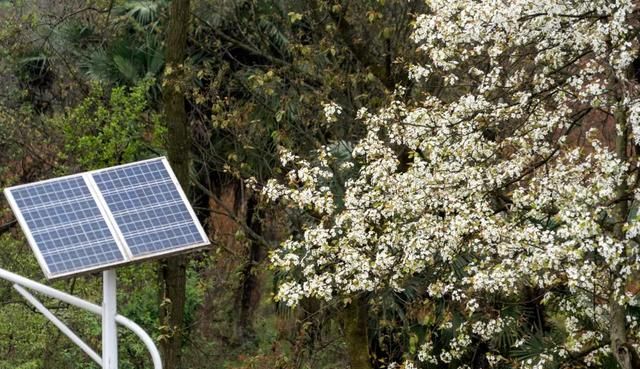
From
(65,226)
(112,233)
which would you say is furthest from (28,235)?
(112,233)

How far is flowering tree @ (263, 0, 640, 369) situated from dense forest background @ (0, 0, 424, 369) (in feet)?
5.85

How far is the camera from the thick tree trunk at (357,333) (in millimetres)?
14258

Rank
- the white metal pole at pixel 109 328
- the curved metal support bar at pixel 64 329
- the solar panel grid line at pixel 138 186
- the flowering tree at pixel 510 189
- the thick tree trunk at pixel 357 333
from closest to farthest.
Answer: the curved metal support bar at pixel 64 329 < the white metal pole at pixel 109 328 < the solar panel grid line at pixel 138 186 < the flowering tree at pixel 510 189 < the thick tree trunk at pixel 357 333

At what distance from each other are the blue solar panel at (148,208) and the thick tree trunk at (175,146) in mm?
5181

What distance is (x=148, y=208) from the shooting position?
8945 millimetres

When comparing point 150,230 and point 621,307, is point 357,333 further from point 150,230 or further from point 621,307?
point 150,230

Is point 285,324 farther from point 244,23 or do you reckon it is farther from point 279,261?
point 279,261

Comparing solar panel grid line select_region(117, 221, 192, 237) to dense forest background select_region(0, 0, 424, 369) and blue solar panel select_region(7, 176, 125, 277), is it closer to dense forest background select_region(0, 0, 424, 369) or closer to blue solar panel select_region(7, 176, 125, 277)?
blue solar panel select_region(7, 176, 125, 277)

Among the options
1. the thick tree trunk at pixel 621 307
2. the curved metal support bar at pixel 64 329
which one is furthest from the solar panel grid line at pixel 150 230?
the thick tree trunk at pixel 621 307

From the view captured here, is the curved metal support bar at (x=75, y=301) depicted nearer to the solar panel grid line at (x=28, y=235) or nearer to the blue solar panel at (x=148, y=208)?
the solar panel grid line at (x=28, y=235)

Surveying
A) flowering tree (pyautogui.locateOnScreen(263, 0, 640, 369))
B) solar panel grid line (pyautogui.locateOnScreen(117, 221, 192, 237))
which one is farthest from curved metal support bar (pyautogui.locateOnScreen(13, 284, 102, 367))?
flowering tree (pyautogui.locateOnScreen(263, 0, 640, 369))

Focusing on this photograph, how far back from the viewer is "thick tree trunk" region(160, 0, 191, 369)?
47.8 ft

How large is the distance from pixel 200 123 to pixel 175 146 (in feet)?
13.0

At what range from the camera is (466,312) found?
1203cm
